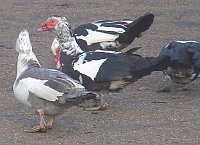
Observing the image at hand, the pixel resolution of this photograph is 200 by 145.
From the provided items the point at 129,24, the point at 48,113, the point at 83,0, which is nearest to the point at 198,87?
the point at 129,24

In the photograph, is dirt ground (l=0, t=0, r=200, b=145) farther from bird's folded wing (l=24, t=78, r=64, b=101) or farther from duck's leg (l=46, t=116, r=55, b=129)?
bird's folded wing (l=24, t=78, r=64, b=101)

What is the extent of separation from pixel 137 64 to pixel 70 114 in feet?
→ 2.88

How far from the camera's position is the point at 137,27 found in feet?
29.9

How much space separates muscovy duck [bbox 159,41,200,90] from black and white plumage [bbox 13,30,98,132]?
66.8 inches

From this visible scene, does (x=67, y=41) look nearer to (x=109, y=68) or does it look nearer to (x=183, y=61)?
(x=109, y=68)

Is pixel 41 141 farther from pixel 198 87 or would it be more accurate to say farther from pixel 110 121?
pixel 198 87

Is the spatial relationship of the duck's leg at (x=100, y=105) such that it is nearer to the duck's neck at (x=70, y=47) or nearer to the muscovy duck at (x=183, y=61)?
the duck's neck at (x=70, y=47)

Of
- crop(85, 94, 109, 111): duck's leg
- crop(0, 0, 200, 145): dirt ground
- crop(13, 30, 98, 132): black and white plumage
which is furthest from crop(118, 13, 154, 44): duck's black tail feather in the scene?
crop(13, 30, 98, 132): black and white plumage

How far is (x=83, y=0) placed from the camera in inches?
595

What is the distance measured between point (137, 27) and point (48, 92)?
2232 mm

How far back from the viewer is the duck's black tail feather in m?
8.88

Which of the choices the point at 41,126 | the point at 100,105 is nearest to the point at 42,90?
the point at 41,126

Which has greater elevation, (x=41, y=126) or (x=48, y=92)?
(x=48, y=92)

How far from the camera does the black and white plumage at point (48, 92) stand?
721 cm
